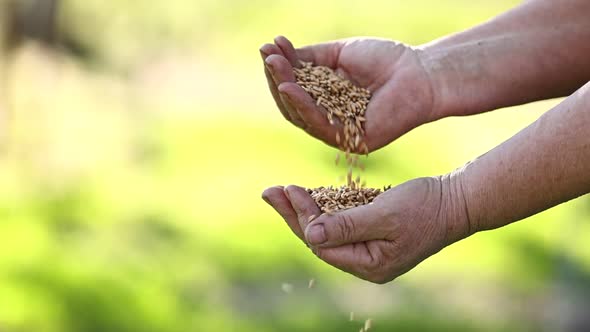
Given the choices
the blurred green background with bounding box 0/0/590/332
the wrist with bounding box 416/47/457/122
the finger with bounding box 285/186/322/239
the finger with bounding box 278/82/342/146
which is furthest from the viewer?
the blurred green background with bounding box 0/0/590/332

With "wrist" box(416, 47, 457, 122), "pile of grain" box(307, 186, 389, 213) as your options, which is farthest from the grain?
"wrist" box(416, 47, 457, 122)

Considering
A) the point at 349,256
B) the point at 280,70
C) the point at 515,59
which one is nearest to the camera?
the point at 349,256

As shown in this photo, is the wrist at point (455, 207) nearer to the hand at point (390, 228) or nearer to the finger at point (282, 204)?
the hand at point (390, 228)

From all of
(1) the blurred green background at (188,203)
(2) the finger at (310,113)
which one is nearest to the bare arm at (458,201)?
(2) the finger at (310,113)

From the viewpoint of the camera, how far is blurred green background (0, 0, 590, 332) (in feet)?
16.3

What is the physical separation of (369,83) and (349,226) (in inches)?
29.9

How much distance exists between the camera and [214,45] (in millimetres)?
8125

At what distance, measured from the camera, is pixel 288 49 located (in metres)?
2.95

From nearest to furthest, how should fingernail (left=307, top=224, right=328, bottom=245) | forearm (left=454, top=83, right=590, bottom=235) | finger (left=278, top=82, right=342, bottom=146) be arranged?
forearm (left=454, top=83, right=590, bottom=235) < fingernail (left=307, top=224, right=328, bottom=245) < finger (left=278, top=82, right=342, bottom=146)

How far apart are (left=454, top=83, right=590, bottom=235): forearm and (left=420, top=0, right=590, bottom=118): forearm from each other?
57cm

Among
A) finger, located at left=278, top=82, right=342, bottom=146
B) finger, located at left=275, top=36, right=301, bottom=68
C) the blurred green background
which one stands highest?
finger, located at left=275, top=36, right=301, bottom=68

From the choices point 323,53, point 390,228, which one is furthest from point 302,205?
point 323,53

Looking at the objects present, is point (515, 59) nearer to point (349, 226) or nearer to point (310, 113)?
point (310, 113)

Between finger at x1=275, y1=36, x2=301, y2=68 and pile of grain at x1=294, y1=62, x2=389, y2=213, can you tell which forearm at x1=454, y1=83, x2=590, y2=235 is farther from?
finger at x1=275, y1=36, x2=301, y2=68
